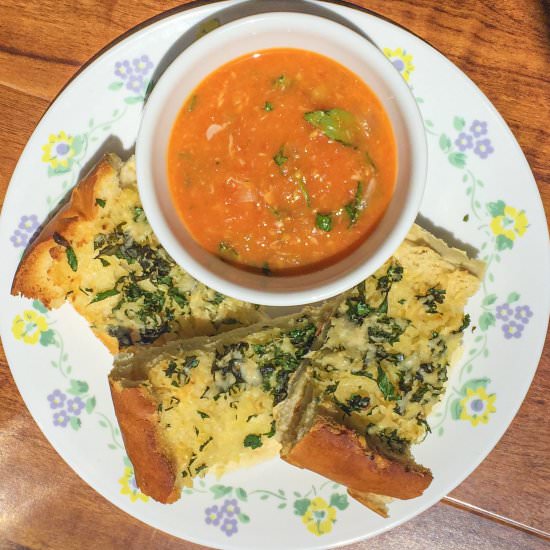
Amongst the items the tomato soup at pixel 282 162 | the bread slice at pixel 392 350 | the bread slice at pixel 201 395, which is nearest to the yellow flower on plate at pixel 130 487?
the bread slice at pixel 201 395

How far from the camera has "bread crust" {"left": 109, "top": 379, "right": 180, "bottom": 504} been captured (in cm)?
335

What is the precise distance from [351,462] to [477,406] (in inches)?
35.8

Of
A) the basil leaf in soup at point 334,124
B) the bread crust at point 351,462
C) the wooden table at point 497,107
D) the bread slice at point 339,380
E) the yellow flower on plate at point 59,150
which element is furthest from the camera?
the wooden table at point 497,107

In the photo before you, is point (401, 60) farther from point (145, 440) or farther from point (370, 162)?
point (145, 440)

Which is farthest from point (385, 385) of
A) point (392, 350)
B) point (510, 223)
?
point (510, 223)

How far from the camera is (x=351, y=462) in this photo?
130 inches

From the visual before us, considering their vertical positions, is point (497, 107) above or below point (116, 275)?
above

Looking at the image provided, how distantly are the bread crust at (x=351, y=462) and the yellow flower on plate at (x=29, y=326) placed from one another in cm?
174

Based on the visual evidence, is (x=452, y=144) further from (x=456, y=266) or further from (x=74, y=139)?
(x=74, y=139)

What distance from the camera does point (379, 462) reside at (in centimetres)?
329

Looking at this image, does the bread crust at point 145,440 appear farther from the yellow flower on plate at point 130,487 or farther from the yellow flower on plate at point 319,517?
the yellow flower on plate at point 319,517

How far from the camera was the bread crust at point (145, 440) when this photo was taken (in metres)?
3.35

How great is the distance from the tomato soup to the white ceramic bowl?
0.15 ft

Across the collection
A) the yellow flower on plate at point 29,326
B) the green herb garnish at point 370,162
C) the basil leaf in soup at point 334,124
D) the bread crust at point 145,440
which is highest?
the basil leaf in soup at point 334,124
